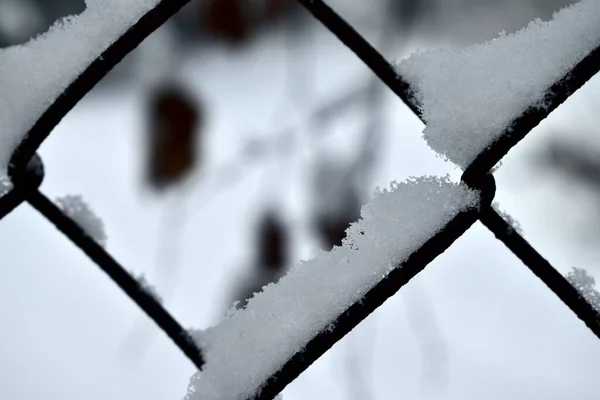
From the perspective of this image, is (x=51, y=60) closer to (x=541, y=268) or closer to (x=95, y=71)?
(x=95, y=71)

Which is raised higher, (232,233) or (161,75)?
(161,75)

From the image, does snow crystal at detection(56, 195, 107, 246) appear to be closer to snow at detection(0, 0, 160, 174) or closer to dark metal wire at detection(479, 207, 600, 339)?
snow at detection(0, 0, 160, 174)

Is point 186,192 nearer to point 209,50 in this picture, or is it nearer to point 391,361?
point 391,361

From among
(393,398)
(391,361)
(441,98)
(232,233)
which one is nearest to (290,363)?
(441,98)

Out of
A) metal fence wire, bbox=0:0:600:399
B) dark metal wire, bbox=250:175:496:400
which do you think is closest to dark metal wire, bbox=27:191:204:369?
metal fence wire, bbox=0:0:600:399

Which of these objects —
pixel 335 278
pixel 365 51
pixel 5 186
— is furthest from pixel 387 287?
pixel 5 186

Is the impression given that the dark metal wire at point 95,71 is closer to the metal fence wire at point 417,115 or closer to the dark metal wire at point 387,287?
the metal fence wire at point 417,115

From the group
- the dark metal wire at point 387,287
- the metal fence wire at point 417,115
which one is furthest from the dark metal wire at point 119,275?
the dark metal wire at point 387,287
